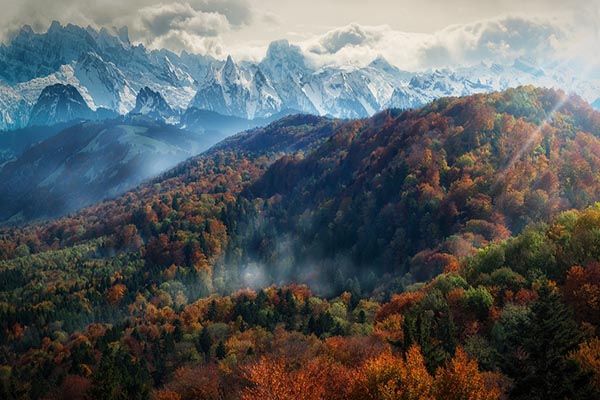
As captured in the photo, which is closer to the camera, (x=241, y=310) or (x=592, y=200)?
(x=592, y=200)

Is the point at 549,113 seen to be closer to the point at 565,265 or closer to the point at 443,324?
the point at 565,265

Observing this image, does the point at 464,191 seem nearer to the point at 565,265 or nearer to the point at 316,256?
the point at 316,256

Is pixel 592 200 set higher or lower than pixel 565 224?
lower

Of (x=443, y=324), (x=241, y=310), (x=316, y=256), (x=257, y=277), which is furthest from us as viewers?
(x=257, y=277)

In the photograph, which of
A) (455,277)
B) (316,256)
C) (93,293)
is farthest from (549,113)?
(93,293)

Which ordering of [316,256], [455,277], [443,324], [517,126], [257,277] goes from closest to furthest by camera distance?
1. [443,324]
2. [455,277]
3. [517,126]
4. [316,256]
5. [257,277]

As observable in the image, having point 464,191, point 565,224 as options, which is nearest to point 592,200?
point 464,191

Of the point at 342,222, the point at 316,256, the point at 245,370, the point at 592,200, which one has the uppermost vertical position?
the point at 592,200
